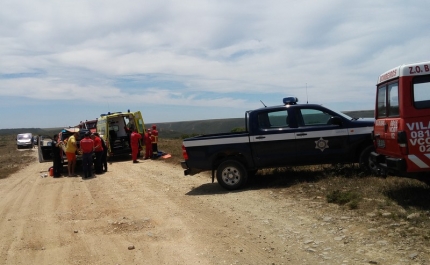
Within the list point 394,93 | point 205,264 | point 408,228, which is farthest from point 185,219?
point 394,93

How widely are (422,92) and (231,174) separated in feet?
15.3

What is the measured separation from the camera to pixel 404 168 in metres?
6.77

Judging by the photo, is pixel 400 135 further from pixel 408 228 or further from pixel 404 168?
pixel 408 228

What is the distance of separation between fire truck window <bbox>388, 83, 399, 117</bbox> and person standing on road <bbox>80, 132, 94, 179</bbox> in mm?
10456

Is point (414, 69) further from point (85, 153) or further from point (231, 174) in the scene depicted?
point (85, 153)

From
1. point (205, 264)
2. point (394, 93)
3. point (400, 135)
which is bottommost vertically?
point (205, 264)

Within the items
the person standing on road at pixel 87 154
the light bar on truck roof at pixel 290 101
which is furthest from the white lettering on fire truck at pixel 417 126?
the person standing on road at pixel 87 154

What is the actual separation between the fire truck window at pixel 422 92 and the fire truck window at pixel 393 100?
0.30m

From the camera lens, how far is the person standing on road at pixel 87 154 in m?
14.6

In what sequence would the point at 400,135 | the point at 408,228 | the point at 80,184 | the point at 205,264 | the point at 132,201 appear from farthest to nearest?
the point at 80,184
the point at 132,201
the point at 400,135
the point at 408,228
the point at 205,264

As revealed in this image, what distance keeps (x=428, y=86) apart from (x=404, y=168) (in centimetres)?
137

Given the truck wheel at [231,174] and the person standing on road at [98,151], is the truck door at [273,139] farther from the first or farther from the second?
the person standing on road at [98,151]

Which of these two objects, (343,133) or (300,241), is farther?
(343,133)

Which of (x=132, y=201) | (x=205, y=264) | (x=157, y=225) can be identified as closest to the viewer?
(x=205, y=264)
